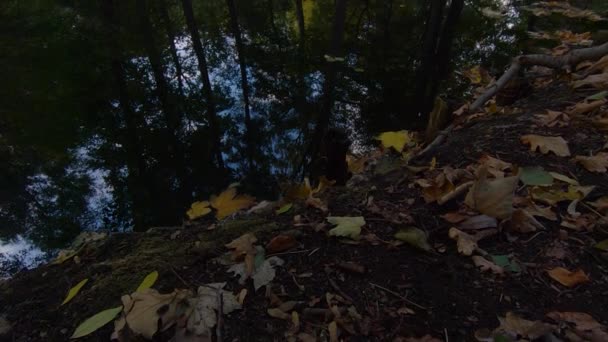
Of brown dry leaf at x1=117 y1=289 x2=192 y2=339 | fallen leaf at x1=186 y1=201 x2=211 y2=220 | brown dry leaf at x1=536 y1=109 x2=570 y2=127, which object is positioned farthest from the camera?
fallen leaf at x1=186 y1=201 x2=211 y2=220

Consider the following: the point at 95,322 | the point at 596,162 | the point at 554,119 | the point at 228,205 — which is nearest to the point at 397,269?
the point at 95,322

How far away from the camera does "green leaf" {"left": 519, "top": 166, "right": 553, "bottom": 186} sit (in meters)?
1.62

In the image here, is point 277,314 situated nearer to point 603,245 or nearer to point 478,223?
point 478,223

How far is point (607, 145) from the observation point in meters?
1.79

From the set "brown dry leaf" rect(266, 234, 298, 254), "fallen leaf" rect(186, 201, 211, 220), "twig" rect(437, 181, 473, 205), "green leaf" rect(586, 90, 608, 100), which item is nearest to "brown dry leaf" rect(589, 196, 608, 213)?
"twig" rect(437, 181, 473, 205)

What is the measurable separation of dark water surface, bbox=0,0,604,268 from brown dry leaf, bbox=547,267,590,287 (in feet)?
6.26

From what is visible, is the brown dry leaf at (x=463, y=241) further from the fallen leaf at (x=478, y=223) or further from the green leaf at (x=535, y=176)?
the green leaf at (x=535, y=176)

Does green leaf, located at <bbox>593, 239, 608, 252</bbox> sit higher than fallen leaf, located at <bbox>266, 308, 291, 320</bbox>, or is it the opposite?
fallen leaf, located at <bbox>266, 308, 291, 320</bbox>

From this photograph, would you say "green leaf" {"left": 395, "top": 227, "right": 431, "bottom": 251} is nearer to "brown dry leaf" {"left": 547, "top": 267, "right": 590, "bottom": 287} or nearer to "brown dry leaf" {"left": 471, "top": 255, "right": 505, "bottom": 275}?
"brown dry leaf" {"left": 471, "top": 255, "right": 505, "bottom": 275}

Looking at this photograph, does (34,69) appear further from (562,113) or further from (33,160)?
(562,113)

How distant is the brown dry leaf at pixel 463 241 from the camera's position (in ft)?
4.27

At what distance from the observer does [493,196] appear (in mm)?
1438

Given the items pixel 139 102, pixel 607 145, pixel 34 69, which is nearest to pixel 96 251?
pixel 607 145

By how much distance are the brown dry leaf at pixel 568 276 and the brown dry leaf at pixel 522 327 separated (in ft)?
0.76
